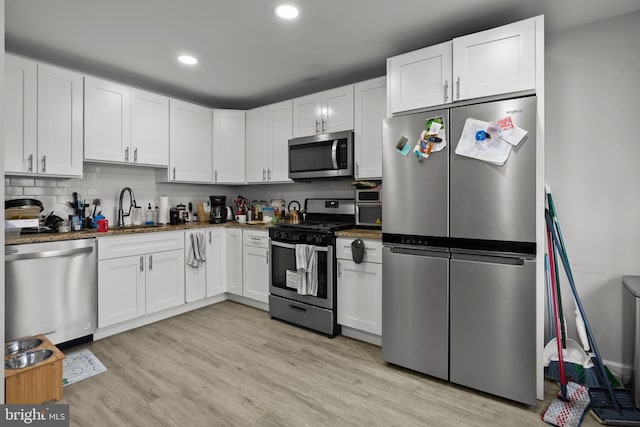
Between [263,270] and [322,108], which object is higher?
[322,108]

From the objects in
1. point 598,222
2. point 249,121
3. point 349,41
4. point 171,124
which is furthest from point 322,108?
point 598,222

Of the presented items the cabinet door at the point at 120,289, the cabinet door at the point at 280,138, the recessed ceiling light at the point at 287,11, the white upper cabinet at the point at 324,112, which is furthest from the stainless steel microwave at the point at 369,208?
the cabinet door at the point at 120,289

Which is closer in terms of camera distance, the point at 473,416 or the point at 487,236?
the point at 473,416

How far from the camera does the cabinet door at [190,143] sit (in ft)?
12.1

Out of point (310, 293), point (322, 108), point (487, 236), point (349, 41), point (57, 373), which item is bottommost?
point (57, 373)

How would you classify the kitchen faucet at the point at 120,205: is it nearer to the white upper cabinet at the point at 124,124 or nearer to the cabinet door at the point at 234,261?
the white upper cabinet at the point at 124,124

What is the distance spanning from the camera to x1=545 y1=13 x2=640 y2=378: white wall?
227 cm

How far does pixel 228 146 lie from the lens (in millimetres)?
4121

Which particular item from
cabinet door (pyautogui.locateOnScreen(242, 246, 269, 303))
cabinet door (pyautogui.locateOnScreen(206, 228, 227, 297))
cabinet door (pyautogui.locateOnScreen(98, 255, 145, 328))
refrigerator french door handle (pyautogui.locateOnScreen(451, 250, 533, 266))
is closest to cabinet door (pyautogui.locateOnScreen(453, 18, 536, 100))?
refrigerator french door handle (pyautogui.locateOnScreen(451, 250, 533, 266))

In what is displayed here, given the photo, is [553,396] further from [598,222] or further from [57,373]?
[57,373]

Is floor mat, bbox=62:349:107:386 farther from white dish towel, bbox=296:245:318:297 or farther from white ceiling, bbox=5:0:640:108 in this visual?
white ceiling, bbox=5:0:640:108

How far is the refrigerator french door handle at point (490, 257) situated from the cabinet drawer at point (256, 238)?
202 cm

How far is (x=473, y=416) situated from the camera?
188cm

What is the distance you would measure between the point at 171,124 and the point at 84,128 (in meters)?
0.86
